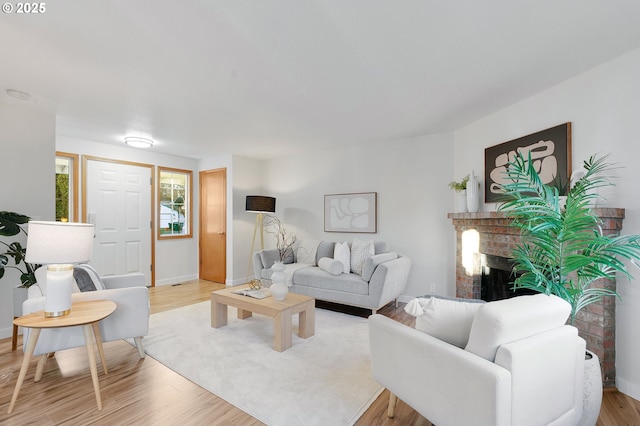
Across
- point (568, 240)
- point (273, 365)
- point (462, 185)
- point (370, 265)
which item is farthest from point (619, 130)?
point (273, 365)

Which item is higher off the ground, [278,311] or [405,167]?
[405,167]

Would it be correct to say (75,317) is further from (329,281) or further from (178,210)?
(178,210)

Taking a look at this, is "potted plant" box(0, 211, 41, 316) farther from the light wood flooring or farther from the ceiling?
the ceiling

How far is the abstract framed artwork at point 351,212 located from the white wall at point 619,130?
2.39 meters

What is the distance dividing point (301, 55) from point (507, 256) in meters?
2.61

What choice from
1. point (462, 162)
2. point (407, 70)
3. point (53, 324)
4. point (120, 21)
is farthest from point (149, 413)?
point (462, 162)

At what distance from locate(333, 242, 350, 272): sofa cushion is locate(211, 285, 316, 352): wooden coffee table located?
99 centimetres

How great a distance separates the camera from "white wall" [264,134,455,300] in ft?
13.4

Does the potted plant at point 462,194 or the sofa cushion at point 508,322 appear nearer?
the sofa cushion at point 508,322

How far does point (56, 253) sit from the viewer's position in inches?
78.1

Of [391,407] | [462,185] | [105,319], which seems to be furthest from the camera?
[462,185]

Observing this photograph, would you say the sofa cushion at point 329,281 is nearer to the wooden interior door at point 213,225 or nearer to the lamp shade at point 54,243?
the wooden interior door at point 213,225

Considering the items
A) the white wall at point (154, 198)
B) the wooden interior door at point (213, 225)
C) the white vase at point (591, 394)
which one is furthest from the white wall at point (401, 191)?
the white vase at point (591, 394)

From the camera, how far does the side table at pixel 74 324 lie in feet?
6.16
